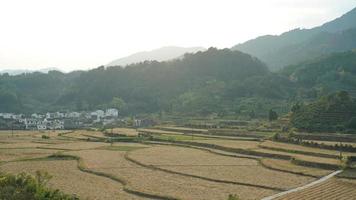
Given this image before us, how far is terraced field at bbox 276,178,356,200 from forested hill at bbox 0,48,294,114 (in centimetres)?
5705

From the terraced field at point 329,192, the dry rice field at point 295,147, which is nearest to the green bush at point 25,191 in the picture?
the terraced field at point 329,192

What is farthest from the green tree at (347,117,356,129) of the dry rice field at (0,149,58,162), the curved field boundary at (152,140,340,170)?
the dry rice field at (0,149,58,162)

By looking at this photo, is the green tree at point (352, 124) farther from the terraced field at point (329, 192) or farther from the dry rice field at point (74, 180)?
the dry rice field at point (74, 180)

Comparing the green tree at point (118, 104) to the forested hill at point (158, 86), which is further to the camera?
the green tree at point (118, 104)

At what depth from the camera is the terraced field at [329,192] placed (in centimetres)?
2028

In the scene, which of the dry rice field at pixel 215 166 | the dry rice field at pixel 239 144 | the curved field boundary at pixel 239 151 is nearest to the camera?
the dry rice field at pixel 215 166

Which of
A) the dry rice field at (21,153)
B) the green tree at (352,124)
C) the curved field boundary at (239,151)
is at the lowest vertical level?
the curved field boundary at (239,151)

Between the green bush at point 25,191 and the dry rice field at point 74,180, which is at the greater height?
the green bush at point 25,191

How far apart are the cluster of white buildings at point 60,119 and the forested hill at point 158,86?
594 cm

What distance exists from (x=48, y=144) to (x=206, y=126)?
17775mm

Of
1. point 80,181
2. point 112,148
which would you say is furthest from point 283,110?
point 80,181

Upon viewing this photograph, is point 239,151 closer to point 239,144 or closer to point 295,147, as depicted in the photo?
point 239,144

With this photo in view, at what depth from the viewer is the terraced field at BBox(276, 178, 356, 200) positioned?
20278 mm

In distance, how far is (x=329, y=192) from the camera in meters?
21.2
